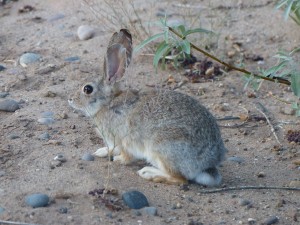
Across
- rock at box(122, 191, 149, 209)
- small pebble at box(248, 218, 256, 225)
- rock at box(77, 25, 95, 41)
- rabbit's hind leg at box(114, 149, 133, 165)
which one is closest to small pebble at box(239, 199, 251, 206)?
small pebble at box(248, 218, 256, 225)

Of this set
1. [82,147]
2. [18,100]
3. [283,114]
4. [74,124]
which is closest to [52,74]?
[18,100]

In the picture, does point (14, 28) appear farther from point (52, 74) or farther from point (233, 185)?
point (233, 185)

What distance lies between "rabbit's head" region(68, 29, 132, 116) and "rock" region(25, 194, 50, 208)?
1.17 meters

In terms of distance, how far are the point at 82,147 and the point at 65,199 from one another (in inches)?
40.3

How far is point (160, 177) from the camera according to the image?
5.47m

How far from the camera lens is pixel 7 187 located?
5145 millimetres

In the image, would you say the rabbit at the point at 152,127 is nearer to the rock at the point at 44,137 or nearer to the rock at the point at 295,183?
the rock at the point at 44,137

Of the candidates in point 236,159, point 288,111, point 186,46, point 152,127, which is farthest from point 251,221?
point 288,111

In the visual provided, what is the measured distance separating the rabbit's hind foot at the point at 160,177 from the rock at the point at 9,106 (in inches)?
62.3

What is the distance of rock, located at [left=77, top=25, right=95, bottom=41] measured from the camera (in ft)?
27.5

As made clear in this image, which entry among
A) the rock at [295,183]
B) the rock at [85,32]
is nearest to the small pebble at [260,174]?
the rock at [295,183]

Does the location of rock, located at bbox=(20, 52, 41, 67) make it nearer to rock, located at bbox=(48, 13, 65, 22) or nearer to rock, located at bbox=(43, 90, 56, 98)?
rock, located at bbox=(43, 90, 56, 98)

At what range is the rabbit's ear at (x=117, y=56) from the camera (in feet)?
18.9

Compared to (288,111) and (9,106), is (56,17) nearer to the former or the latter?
(9,106)
